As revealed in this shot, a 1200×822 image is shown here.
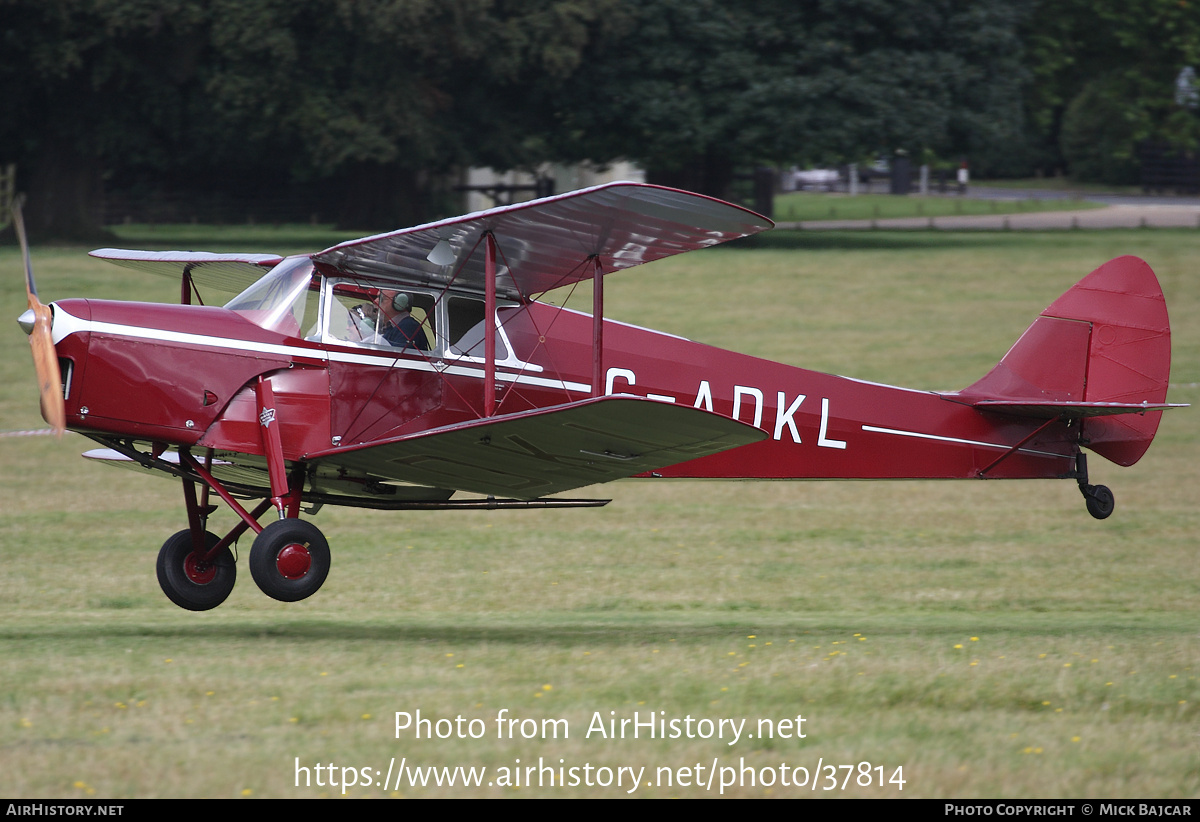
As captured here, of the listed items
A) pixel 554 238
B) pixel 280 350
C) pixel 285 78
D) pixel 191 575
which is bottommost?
pixel 191 575

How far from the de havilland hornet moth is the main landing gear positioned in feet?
→ 0.05

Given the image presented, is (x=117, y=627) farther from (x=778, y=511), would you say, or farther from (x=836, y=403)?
(x=778, y=511)

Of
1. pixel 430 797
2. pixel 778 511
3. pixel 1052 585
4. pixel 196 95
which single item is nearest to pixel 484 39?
pixel 196 95

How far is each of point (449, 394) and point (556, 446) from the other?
4.27ft

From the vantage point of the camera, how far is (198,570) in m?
10.3

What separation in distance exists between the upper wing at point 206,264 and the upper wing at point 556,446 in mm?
2085

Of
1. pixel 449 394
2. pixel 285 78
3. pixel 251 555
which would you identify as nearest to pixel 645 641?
pixel 449 394

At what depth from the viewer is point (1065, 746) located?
7145 millimetres

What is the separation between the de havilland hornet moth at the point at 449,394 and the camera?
8.80m

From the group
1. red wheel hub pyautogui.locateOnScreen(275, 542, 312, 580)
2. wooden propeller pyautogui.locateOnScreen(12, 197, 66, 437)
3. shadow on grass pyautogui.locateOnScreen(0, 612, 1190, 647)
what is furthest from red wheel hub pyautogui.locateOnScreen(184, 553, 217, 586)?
wooden propeller pyautogui.locateOnScreen(12, 197, 66, 437)

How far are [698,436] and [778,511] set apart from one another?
10.4 m

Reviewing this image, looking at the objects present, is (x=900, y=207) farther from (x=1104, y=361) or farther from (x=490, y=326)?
(x=490, y=326)

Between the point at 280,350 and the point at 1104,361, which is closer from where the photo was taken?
the point at 280,350

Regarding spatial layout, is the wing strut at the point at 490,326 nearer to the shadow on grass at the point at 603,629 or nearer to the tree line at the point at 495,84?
the shadow on grass at the point at 603,629
